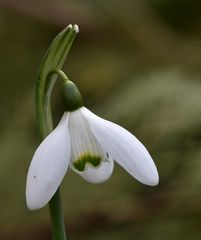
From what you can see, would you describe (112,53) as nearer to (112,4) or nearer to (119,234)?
(112,4)

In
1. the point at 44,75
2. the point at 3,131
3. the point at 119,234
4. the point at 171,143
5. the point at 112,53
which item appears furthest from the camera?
the point at 112,53

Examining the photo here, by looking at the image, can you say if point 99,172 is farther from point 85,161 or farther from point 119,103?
point 119,103

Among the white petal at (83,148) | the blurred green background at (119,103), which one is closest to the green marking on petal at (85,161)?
the white petal at (83,148)

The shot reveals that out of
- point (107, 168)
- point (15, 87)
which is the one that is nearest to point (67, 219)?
point (15, 87)

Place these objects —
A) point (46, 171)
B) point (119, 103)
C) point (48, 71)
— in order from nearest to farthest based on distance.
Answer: point (46, 171) → point (48, 71) → point (119, 103)

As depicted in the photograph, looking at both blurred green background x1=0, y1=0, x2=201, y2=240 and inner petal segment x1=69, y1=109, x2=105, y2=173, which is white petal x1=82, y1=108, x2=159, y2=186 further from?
blurred green background x1=0, y1=0, x2=201, y2=240

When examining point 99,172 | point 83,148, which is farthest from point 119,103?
point 83,148

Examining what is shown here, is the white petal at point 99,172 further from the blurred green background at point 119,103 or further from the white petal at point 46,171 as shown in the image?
the blurred green background at point 119,103
